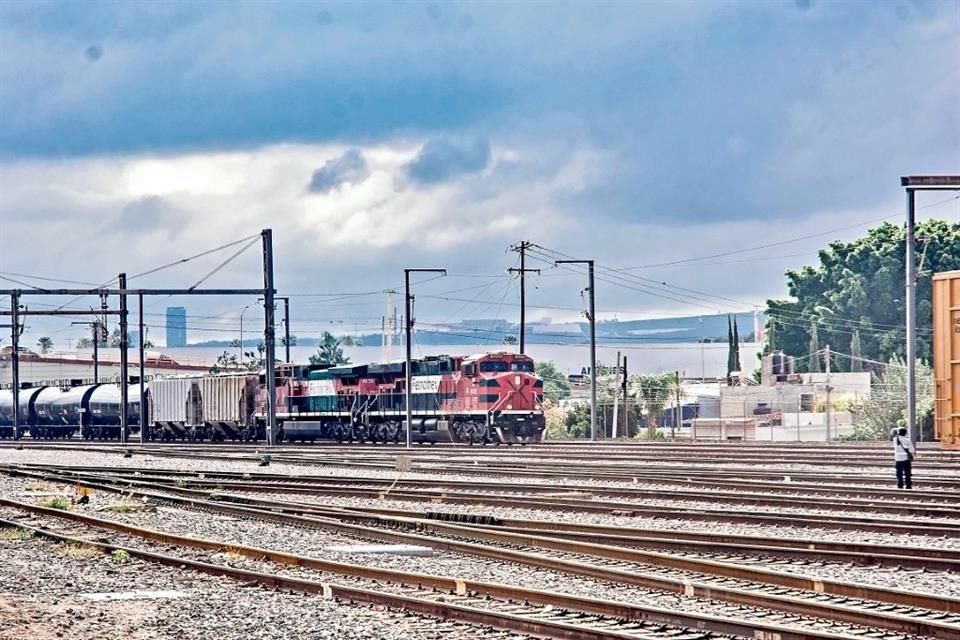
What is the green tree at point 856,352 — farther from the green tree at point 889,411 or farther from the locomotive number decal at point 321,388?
the locomotive number decal at point 321,388

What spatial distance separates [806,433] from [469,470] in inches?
1569

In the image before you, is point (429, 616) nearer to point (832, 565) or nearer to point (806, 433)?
point (832, 565)

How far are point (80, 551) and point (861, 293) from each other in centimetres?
10555

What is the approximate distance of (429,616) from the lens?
13.2 meters

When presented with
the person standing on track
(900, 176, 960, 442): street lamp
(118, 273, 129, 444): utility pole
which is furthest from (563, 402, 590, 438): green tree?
the person standing on track

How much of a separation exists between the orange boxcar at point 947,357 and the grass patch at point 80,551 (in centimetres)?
2254

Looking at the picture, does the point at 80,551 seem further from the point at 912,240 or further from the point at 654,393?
the point at 654,393

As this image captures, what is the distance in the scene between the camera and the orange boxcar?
34.5 meters

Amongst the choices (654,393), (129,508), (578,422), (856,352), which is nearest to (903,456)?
(129,508)

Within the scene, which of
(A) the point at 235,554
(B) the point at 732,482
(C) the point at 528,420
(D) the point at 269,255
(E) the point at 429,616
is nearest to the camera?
(E) the point at 429,616

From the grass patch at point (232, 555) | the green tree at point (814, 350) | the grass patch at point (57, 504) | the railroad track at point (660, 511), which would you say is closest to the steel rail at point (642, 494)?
the railroad track at point (660, 511)

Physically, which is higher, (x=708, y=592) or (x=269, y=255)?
(x=269, y=255)

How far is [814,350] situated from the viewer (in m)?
119

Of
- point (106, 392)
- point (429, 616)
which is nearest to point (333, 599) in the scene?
point (429, 616)
